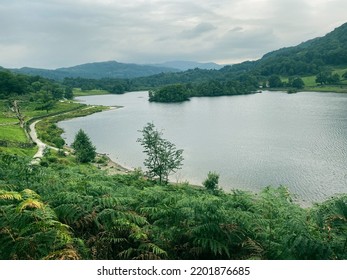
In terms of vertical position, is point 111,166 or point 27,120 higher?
point 27,120

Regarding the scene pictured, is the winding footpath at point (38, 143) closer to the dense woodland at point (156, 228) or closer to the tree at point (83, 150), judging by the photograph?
the tree at point (83, 150)

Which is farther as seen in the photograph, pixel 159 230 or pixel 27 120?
pixel 27 120

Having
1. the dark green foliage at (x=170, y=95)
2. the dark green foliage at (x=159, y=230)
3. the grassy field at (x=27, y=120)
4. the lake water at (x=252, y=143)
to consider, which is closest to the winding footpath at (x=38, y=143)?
the grassy field at (x=27, y=120)

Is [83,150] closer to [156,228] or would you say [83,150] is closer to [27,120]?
[156,228]

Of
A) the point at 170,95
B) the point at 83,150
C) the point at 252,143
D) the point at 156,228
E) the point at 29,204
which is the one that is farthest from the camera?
the point at 170,95

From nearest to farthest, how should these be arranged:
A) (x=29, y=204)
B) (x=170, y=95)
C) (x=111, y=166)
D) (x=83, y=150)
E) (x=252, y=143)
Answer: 1. (x=29, y=204)
2. (x=83, y=150)
3. (x=111, y=166)
4. (x=252, y=143)
5. (x=170, y=95)

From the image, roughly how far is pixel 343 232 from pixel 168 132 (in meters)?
88.2

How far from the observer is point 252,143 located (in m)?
77.4

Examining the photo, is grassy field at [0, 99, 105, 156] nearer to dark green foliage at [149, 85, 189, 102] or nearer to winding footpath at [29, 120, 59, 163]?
winding footpath at [29, 120, 59, 163]

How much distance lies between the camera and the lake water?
50906mm

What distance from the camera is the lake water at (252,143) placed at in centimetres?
5091

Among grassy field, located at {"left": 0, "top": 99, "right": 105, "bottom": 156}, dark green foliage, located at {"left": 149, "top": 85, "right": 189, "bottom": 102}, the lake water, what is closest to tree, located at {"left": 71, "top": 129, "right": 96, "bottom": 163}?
the lake water

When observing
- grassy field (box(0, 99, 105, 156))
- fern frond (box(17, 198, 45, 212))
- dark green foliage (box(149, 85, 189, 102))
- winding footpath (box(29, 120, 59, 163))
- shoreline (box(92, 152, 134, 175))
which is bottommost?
shoreline (box(92, 152, 134, 175))

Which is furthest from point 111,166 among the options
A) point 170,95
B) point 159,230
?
point 170,95
